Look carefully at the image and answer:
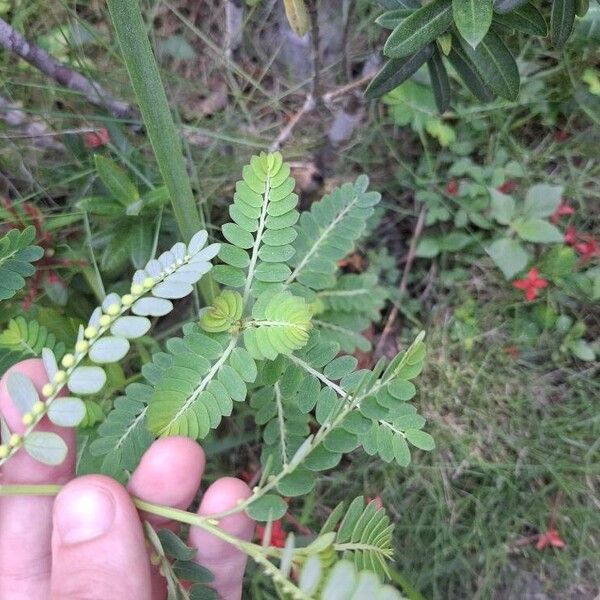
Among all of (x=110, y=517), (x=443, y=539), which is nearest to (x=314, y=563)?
(x=110, y=517)

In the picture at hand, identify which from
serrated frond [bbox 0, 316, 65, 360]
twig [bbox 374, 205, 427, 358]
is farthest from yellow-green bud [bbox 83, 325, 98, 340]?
twig [bbox 374, 205, 427, 358]

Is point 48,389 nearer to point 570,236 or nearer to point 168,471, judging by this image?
point 168,471

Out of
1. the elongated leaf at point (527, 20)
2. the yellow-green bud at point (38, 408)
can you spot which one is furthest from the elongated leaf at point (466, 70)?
the yellow-green bud at point (38, 408)

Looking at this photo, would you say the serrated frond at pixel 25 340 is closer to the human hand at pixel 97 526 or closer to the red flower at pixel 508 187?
the human hand at pixel 97 526

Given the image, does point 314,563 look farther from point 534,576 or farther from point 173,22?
point 173,22

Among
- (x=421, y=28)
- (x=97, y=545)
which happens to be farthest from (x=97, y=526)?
(x=421, y=28)

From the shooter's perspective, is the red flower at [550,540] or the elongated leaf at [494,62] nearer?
the elongated leaf at [494,62]
